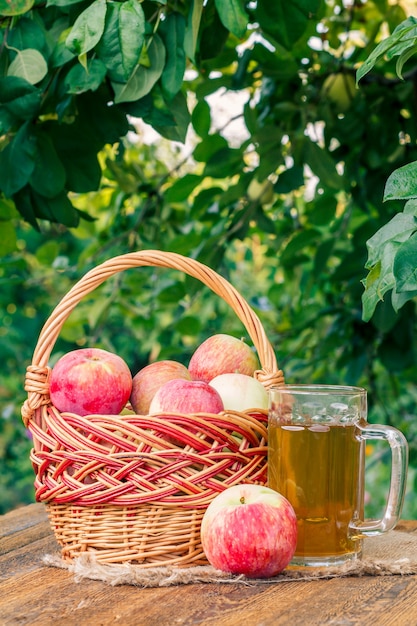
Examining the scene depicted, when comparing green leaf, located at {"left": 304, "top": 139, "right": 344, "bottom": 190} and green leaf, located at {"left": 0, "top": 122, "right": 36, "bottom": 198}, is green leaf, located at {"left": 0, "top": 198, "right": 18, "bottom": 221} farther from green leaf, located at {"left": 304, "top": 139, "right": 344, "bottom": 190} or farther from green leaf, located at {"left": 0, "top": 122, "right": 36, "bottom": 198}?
green leaf, located at {"left": 304, "top": 139, "right": 344, "bottom": 190}

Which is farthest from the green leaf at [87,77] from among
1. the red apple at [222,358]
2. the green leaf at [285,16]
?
the red apple at [222,358]

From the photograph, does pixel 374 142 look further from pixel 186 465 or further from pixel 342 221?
pixel 186 465

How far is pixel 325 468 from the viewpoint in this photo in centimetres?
95

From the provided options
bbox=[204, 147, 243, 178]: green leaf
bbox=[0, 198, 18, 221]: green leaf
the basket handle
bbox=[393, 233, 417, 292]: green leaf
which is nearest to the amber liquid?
the basket handle

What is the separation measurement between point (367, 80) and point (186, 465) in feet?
3.97

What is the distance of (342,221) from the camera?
6.52 ft

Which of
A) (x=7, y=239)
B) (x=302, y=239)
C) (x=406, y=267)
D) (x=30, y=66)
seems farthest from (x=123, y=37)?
(x=302, y=239)

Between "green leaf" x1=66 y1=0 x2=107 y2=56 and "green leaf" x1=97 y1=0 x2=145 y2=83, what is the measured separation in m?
0.02

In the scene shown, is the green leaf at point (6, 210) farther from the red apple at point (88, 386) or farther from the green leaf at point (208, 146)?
the red apple at point (88, 386)

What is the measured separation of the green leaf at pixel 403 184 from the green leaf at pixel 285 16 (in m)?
0.52

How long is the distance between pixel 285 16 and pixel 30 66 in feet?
1.26

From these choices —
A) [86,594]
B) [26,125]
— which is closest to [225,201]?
[26,125]

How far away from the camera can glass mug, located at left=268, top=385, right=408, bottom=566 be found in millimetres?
952

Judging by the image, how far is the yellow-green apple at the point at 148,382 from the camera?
42.2 inches
